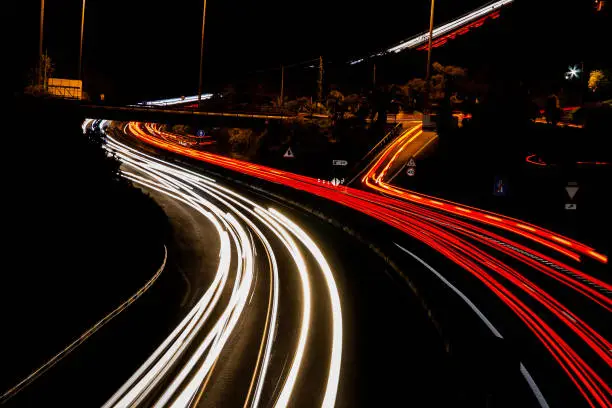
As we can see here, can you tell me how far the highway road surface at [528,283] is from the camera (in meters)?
12.3

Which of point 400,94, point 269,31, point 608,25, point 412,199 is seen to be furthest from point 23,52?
point 608,25

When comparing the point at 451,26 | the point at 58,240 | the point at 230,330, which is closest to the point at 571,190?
the point at 230,330

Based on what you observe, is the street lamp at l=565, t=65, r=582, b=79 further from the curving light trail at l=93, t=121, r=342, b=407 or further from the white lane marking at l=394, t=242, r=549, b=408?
the white lane marking at l=394, t=242, r=549, b=408

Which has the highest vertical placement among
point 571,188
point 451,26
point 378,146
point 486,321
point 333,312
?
point 451,26

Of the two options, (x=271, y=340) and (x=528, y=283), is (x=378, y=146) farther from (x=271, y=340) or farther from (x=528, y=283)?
(x=271, y=340)

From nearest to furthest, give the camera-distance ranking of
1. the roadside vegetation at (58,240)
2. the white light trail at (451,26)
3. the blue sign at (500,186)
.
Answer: the roadside vegetation at (58,240)
the blue sign at (500,186)
the white light trail at (451,26)

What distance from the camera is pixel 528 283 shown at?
18844 mm

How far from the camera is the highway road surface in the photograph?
1230 centimetres

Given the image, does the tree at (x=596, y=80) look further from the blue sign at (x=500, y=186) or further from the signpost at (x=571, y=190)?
the signpost at (x=571, y=190)

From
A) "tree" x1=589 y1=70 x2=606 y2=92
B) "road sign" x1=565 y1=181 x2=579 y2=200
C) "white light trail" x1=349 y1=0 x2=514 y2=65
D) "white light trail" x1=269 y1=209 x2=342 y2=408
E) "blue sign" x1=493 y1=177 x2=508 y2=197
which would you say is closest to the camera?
"white light trail" x1=269 y1=209 x2=342 y2=408

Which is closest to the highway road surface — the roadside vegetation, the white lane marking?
the white lane marking

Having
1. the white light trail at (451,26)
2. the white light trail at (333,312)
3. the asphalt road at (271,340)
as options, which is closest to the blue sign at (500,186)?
the asphalt road at (271,340)

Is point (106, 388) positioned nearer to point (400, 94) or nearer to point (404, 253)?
point (404, 253)

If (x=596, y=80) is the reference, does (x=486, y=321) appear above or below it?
below
